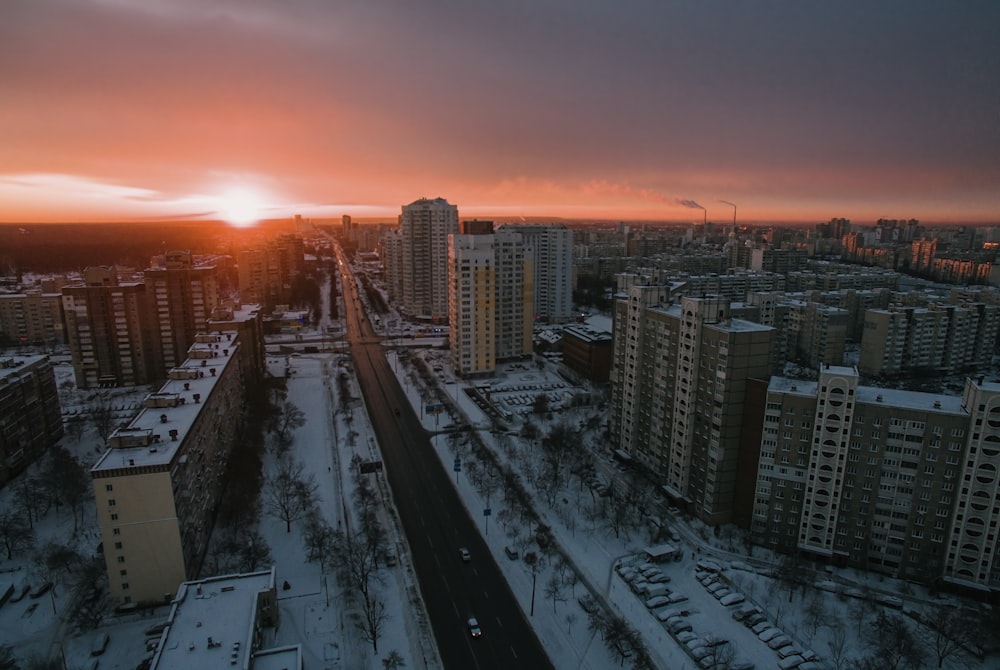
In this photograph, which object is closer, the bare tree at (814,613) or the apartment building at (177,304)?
the bare tree at (814,613)

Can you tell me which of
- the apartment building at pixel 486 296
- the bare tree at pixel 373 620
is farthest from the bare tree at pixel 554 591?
the apartment building at pixel 486 296

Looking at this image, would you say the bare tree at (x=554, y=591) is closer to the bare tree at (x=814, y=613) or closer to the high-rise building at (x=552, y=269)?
the bare tree at (x=814, y=613)

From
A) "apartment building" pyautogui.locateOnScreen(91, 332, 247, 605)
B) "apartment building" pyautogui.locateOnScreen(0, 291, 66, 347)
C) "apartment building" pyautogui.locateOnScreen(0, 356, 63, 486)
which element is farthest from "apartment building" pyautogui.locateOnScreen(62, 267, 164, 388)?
"apartment building" pyautogui.locateOnScreen(91, 332, 247, 605)

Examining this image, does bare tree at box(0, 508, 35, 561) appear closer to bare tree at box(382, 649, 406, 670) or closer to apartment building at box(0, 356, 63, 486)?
apartment building at box(0, 356, 63, 486)

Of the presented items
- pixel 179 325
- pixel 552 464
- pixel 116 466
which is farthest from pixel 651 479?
pixel 179 325

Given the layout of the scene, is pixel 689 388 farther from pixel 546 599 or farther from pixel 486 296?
pixel 486 296

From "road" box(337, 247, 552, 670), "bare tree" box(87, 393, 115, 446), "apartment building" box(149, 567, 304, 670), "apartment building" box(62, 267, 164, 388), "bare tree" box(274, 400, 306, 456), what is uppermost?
"apartment building" box(62, 267, 164, 388)
